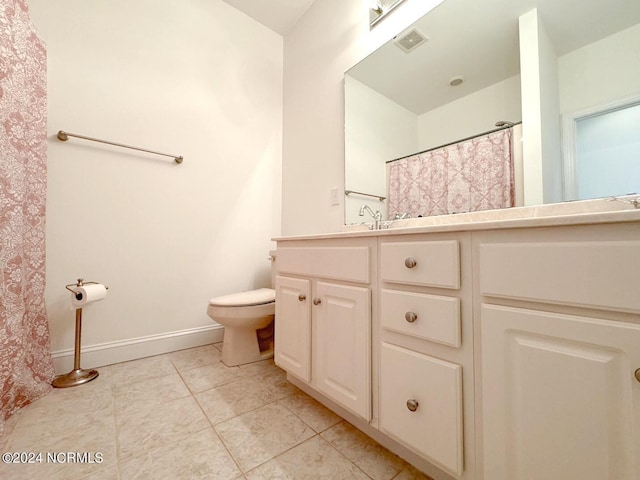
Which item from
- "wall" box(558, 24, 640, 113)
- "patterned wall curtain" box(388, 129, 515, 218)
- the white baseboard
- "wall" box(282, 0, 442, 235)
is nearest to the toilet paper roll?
the white baseboard

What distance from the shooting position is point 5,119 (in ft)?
3.37

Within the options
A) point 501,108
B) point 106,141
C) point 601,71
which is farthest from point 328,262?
point 106,141

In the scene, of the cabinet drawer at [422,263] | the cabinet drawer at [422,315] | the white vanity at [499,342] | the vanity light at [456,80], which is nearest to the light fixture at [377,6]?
the vanity light at [456,80]

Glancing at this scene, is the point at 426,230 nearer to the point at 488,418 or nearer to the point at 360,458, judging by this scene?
the point at 488,418

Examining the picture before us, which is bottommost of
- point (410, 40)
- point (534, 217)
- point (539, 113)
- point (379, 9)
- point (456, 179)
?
point (534, 217)

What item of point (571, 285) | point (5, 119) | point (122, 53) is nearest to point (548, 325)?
point (571, 285)

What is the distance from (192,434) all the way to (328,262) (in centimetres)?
81

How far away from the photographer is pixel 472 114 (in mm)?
1106

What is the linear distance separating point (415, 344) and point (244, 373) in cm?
109

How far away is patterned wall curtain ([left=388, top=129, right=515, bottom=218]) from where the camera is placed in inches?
39.7

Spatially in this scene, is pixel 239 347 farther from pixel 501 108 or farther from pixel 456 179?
pixel 501 108

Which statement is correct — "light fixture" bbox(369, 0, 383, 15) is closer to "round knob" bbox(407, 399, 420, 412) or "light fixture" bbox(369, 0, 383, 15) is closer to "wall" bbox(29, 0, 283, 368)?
"wall" bbox(29, 0, 283, 368)

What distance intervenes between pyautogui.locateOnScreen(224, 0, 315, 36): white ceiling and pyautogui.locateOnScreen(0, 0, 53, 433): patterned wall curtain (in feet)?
4.52

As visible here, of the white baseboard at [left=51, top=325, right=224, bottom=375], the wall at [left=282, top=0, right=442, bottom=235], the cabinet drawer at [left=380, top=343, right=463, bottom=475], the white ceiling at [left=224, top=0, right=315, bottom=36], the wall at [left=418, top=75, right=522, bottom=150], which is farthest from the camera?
the white ceiling at [left=224, top=0, right=315, bottom=36]
